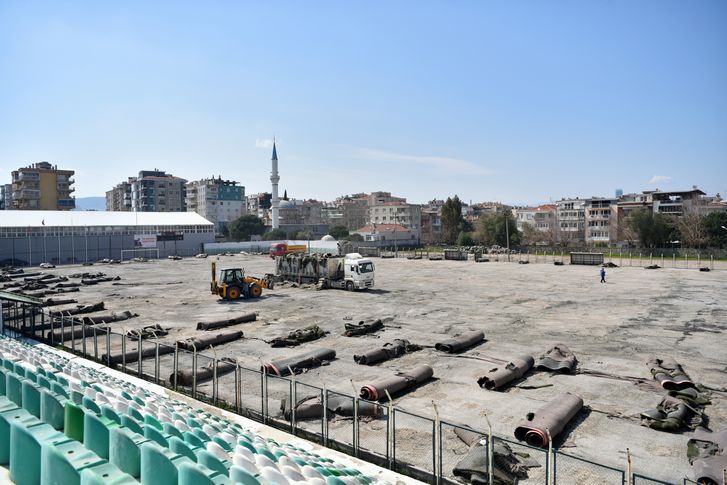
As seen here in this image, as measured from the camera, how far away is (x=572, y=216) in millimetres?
140500

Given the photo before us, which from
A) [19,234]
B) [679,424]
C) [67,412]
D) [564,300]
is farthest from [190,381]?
[19,234]

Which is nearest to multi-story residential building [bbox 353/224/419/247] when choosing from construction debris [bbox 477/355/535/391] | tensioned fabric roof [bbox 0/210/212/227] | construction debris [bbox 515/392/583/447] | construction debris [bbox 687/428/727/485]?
tensioned fabric roof [bbox 0/210/212/227]

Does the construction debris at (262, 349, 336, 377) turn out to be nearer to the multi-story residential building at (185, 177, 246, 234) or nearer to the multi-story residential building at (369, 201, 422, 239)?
the multi-story residential building at (369, 201, 422, 239)

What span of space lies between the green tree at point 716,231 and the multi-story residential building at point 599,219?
32342 mm

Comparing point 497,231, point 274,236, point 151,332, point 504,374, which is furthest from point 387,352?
point 274,236

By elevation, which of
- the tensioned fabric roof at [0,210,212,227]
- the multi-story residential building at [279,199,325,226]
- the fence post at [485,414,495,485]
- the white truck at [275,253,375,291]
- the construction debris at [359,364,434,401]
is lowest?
the construction debris at [359,364,434,401]

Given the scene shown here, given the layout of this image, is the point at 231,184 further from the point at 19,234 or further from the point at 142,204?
the point at 19,234

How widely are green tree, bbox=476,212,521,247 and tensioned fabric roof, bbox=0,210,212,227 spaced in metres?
58.6

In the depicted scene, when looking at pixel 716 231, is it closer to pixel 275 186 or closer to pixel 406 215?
pixel 406 215

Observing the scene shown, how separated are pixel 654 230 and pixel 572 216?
52.1 metres

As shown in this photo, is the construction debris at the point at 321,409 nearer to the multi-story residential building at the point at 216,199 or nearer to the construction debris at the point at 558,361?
the construction debris at the point at 558,361

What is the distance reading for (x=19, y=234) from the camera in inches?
2968

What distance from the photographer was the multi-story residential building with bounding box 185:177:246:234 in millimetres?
182500

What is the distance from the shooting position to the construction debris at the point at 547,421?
43.0 ft
